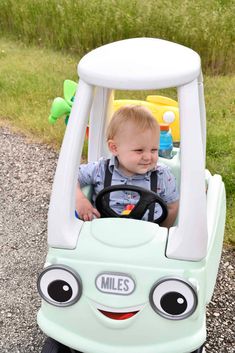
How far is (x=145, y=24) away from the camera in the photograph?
511 centimetres

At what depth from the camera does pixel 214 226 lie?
78.9 inches

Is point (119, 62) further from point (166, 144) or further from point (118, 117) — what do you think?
point (166, 144)

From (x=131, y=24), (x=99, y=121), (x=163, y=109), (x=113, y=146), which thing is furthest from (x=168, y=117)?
(x=131, y=24)

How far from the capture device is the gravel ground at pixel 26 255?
229 centimetres

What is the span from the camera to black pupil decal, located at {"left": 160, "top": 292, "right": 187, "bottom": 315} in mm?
1680

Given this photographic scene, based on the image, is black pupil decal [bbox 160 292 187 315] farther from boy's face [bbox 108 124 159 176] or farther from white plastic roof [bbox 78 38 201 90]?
white plastic roof [bbox 78 38 201 90]

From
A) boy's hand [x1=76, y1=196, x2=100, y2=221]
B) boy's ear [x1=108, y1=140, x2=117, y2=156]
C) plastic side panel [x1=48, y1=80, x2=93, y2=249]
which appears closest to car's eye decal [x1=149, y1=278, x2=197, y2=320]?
plastic side panel [x1=48, y1=80, x2=93, y2=249]

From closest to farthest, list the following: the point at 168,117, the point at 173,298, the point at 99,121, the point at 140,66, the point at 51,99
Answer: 1. the point at 140,66
2. the point at 173,298
3. the point at 99,121
4. the point at 168,117
5. the point at 51,99

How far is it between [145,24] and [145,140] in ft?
11.2

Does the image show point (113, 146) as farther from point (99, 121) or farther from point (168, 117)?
point (168, 117)

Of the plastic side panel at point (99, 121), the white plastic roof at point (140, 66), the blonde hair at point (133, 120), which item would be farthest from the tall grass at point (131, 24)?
the white plastic roof at point (140, 66)

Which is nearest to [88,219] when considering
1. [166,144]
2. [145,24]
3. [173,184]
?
[173,184]

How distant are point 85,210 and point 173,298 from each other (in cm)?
52

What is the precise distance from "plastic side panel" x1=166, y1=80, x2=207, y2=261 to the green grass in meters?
1.26
